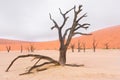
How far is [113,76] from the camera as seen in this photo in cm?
900

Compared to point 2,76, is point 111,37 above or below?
above

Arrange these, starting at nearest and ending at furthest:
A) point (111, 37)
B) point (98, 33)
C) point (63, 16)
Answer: point (63, 16) → point (111, 37) → point (98, 33)

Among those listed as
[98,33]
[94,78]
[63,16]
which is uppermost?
[98,33]

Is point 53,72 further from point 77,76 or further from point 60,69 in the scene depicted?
point 77,76

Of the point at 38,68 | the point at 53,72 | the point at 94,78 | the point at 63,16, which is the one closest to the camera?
the point at 94,78

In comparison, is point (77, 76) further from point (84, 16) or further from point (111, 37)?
point (111, 37)

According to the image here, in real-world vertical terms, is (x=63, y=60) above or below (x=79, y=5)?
below

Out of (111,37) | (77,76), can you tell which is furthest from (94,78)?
(111,37)

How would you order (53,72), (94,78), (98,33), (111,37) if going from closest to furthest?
(94,78) → (53,72) → (111,37) → (98,33)

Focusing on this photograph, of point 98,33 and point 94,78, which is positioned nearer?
point 94,78

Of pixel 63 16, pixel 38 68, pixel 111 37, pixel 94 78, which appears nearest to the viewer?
pixel 94 78

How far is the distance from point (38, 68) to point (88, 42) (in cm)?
8656

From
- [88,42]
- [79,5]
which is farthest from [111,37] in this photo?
[79,5]

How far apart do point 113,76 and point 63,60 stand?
3016mm
